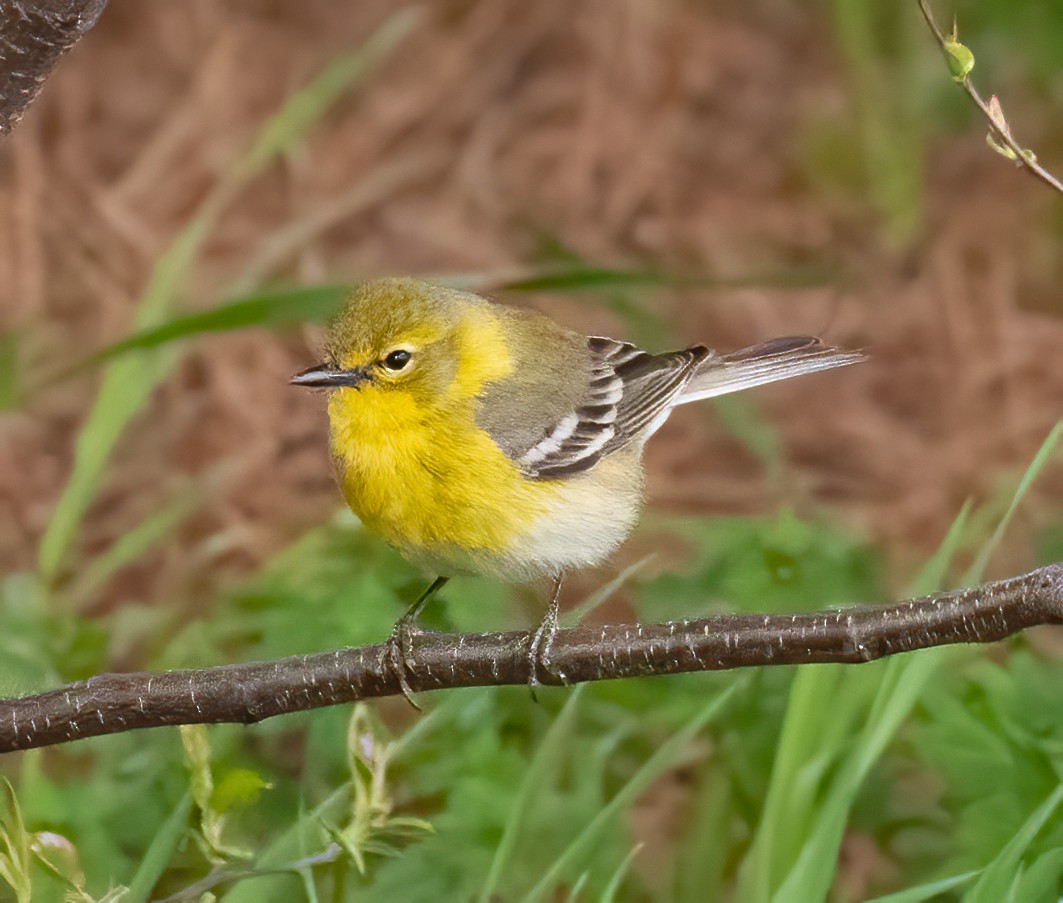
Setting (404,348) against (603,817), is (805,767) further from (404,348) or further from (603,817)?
(404,348)

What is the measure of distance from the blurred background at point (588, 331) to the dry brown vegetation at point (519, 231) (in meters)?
0.01

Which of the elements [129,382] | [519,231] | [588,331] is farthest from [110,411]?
[519,231]

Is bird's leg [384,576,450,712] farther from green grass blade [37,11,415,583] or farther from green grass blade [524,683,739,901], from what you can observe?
green grass blade [37,11,415,583]

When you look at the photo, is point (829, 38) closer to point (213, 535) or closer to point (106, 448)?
point (213, 535)

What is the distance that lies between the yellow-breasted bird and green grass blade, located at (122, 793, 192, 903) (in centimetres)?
37

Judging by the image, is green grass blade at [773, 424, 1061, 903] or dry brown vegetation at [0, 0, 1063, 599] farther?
dry brown vegetation at [0, 0, 1063, 599]

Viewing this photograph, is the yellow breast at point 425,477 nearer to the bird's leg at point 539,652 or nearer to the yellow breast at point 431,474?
the yellow breast at point 431,474

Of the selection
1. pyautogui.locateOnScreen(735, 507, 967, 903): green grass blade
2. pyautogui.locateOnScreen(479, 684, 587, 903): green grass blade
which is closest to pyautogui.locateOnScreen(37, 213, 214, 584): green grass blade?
pyautogui.locateOnScreen(479, 684, 587, 903): green grass blade

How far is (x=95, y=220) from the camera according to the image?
14.7ft

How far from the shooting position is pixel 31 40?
5.50 feet

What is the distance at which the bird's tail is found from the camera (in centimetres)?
230

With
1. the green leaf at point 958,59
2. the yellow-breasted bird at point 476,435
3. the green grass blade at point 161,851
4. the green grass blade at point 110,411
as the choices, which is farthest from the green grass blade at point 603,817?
the green grass blade at point 110,411

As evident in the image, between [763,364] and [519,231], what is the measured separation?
7.26ft

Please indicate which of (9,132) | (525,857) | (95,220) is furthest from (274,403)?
(9,132)
